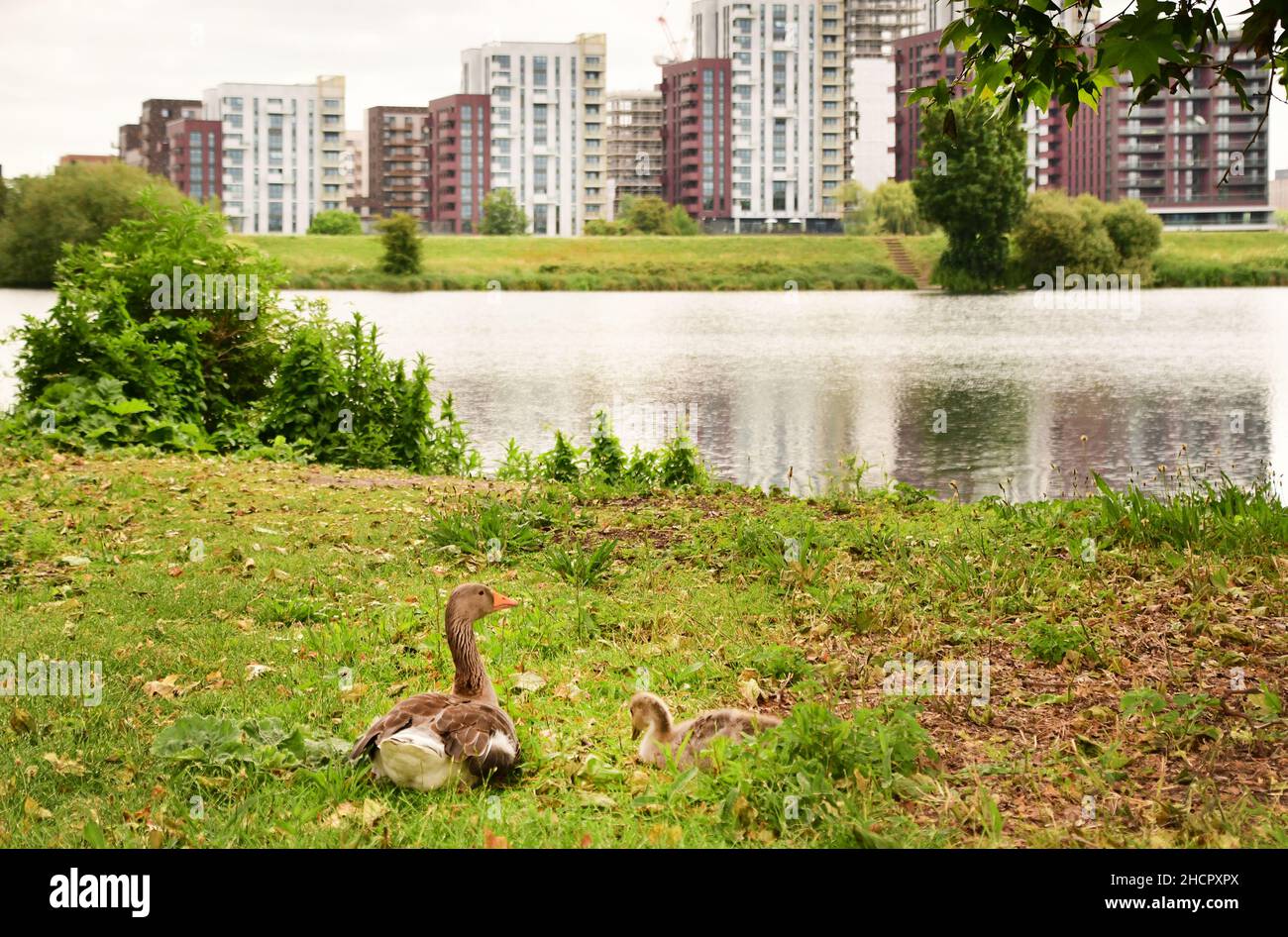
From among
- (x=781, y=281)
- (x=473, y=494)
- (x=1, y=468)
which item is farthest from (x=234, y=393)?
(x=781, y=281)

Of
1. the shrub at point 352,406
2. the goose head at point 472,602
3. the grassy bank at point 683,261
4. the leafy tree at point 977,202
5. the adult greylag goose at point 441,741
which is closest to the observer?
the adult greylag goose at point 441,741

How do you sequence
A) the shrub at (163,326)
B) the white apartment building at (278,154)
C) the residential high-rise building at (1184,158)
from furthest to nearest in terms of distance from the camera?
the white apartment building at (278,154) < the residential high-rise building at (1184,158) < the shrub at (163,326)

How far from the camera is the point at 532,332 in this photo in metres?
52.7

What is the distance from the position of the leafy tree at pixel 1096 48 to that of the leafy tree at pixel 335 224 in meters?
123

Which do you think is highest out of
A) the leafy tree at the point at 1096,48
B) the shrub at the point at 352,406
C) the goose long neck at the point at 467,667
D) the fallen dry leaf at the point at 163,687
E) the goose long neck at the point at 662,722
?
the leafy tree at the point at 1096,48

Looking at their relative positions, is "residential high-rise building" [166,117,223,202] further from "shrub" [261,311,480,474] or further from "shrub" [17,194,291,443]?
"shrub" [261,311,480,474]

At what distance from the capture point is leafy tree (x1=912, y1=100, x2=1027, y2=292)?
266 ft

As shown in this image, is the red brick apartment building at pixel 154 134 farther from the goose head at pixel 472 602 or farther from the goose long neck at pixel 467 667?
the goose long neck at pixel 467 667

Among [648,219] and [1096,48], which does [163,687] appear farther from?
[648,219]

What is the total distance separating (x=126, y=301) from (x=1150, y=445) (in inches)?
706

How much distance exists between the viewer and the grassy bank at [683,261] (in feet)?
277

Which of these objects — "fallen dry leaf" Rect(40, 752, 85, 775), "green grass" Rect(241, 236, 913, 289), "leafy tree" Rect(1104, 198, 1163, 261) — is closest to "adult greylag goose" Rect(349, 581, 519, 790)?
"fallen dry leaf" Rect(40, 752, 85, 775)

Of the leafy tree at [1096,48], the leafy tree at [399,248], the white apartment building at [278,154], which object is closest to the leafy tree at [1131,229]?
the leafy tree at [399,248]

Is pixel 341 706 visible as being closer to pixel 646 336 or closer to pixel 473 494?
pixel 473 494
